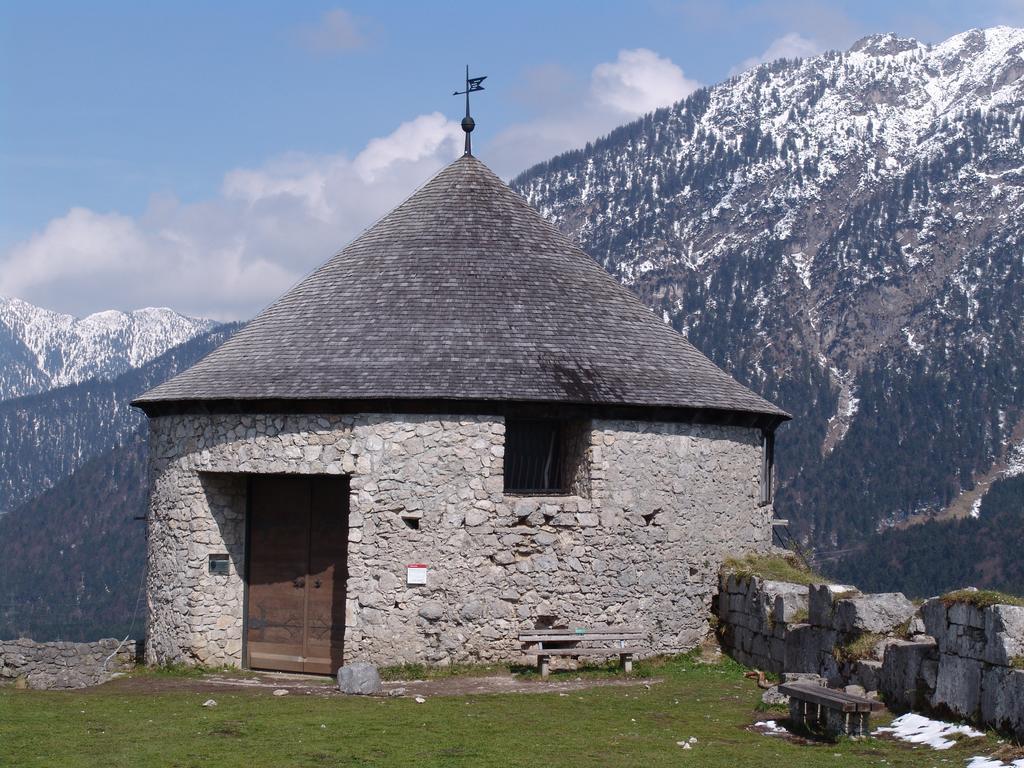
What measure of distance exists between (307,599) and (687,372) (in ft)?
20.0

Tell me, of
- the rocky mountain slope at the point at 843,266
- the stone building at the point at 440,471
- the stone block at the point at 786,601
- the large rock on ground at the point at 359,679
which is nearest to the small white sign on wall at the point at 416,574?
the stone building at the point at 440,471

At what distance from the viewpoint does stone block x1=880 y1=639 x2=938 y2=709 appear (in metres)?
11.9

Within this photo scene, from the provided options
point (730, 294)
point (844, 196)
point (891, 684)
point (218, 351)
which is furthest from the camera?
point (844, 196)

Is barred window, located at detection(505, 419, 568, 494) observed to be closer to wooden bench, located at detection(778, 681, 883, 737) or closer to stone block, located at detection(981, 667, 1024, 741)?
wooden bench, located at detection(778, 681, 883, 737)

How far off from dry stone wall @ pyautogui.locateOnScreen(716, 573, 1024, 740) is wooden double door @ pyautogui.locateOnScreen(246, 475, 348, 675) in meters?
5.31

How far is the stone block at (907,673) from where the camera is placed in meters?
11.9

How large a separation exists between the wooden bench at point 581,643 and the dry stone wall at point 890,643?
1.55 m

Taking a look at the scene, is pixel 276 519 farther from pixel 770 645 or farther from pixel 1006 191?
pixel 1006 191

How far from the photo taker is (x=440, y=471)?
1625 centimetres

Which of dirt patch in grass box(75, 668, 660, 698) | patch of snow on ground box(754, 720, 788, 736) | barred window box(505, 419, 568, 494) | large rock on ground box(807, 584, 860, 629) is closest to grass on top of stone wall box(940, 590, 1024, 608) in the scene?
patch of snow on ground box(754, 720, 788, 736)

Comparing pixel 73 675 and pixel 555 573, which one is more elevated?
pixel 555 573

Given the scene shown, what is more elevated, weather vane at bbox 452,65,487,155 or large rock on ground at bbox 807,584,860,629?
weather vane at bbox 452,65,487,155

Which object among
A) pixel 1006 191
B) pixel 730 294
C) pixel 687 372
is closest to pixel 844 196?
pixel 1006 191

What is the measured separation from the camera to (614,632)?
1667 cm
